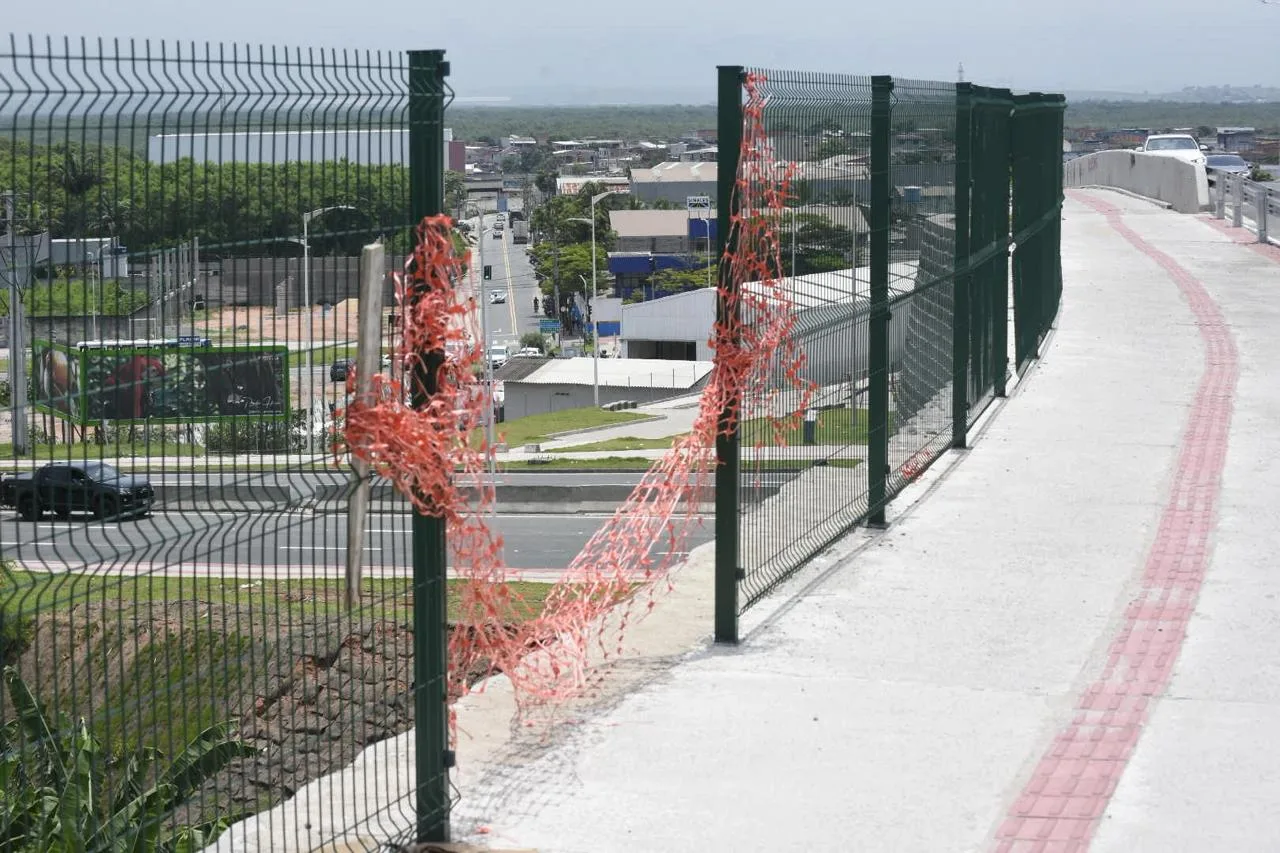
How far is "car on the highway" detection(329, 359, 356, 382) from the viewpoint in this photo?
519 cm

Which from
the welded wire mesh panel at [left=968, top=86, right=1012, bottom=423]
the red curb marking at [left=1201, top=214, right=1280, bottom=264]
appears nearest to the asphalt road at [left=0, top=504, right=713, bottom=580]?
the welded wire mesh panel at [left=968, top=86, right=1012, bottom=423]

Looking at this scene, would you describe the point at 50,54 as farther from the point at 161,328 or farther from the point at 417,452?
the point at 417,452

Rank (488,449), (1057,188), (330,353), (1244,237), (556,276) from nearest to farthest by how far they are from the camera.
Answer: (330,353) < (488,449) < (1057,188) < (1244,237) < (556,276)

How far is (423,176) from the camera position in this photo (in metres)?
5.57

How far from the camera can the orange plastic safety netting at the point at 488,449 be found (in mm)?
5559

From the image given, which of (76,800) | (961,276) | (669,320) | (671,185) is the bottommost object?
(669,320)

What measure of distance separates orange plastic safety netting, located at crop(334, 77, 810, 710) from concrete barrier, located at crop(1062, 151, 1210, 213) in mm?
26222

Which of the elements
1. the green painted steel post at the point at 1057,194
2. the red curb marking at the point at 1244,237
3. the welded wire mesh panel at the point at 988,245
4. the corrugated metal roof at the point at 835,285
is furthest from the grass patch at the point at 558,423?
the corrugated metal roof at the point at 835,285

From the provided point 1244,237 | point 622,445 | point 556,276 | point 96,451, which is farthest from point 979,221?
point 556,276

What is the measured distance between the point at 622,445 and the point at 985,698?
1135 inches

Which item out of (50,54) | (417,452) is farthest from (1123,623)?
(50,54)

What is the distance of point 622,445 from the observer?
36.2m

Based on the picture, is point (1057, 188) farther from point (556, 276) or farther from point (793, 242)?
point (556, 276)

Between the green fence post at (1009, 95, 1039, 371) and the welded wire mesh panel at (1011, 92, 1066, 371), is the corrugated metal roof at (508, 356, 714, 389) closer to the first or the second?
the welded wire mesh panel at (1011, 92, 1066, 371)
